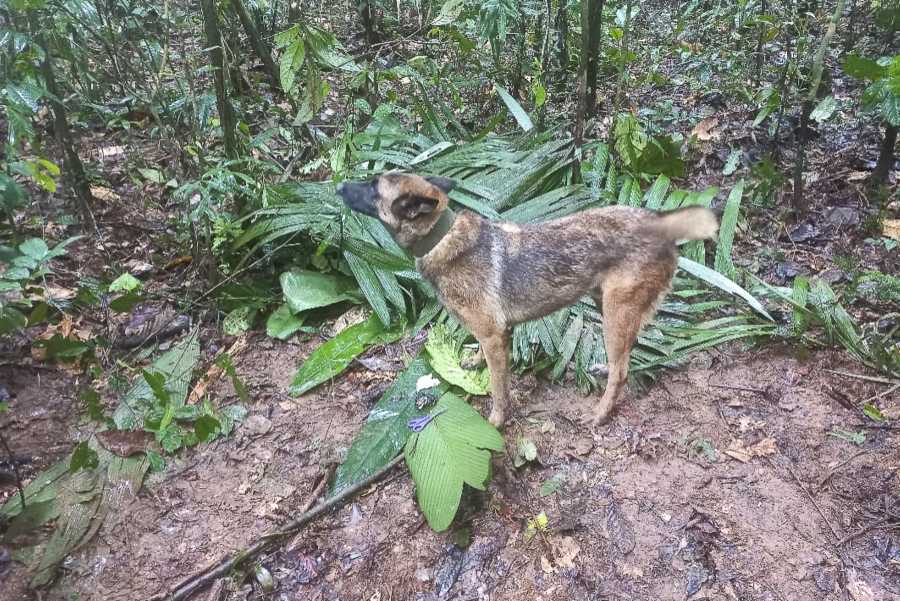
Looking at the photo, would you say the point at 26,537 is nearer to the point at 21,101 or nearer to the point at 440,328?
the point at 21,101

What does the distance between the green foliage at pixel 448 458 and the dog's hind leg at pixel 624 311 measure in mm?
972

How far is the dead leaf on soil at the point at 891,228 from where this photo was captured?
16.8 feet

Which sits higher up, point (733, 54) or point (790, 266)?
point (733, 54)

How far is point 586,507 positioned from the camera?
3.52 m

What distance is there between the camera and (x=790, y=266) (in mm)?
5113

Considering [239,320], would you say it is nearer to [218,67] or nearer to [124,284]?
[124,284]

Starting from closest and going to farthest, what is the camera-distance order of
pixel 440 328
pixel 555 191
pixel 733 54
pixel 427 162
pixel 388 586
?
pixel 388 586, pixel 440 328, pixel 555 191, pixel 427 162, pixel 733 54

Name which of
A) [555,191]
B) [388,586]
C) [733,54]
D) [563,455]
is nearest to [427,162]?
[555,191]

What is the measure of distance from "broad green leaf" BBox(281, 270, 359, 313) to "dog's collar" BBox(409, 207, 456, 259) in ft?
5.27

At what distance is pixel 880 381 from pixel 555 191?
2879 millimetres

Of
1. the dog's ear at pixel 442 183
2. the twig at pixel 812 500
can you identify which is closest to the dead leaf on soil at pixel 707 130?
the dog's ear at pixel 442 183

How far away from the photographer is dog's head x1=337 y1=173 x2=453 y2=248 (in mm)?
3437

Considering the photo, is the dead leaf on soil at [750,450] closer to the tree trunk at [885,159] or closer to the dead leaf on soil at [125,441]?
the tree trunk at [885,159]

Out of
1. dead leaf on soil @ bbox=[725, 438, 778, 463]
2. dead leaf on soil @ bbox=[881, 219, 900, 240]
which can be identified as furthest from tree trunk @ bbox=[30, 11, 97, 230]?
dead leaf on soil @ bbox=[881, 219, 900, 240]
